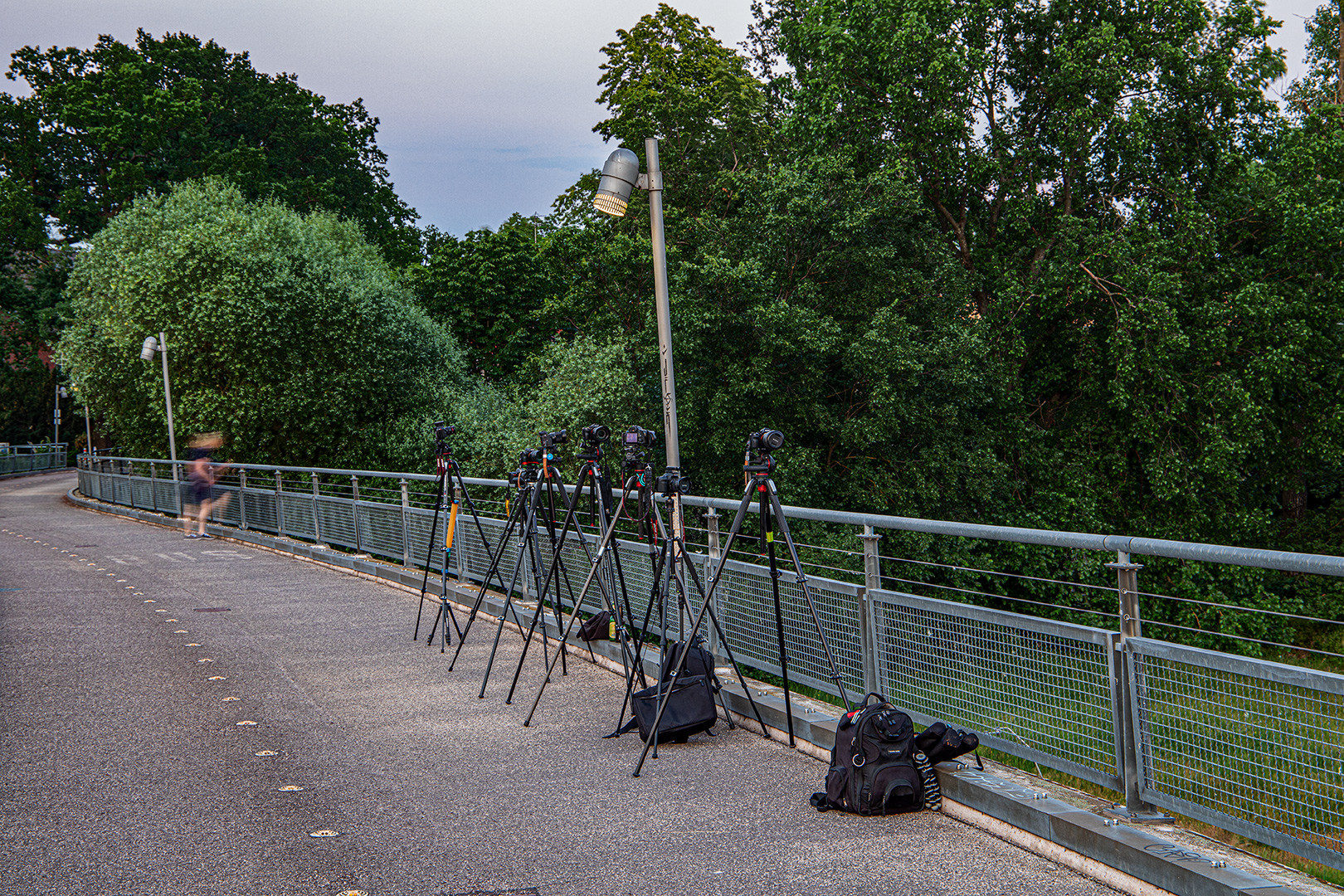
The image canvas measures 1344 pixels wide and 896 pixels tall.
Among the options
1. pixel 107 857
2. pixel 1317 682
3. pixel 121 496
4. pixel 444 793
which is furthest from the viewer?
pixel 121 496

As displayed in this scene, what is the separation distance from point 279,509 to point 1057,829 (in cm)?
1547

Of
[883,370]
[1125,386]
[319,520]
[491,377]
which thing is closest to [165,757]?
[319,520]

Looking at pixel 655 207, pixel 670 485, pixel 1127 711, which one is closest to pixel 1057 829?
pixel 1127 711

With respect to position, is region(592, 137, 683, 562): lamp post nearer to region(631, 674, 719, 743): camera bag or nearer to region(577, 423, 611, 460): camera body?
region(577, 423, 611, 460): camera body

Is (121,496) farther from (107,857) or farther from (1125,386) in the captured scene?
(107,857)

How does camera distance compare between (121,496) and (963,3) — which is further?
(121,496)

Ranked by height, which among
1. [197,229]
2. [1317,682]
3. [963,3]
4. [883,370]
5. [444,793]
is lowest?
[444,793]

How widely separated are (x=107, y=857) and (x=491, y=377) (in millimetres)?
39225

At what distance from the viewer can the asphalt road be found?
4.16 m

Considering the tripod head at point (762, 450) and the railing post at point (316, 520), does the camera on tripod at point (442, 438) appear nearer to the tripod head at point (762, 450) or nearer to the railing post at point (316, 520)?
the tripod head at point (762, 450)

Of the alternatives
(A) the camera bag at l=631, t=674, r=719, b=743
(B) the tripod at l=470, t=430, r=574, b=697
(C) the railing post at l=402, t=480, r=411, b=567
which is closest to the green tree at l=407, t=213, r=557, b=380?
(C) the railing post at l=402, t=480, r=411, b=567

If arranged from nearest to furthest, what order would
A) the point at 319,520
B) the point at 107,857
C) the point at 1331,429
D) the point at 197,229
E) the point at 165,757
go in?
the point at 107,857 < the point at 165,757 < the point at 319,520 < the point at 1331,429 < the point at 197,229

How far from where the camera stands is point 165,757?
19.2 feet

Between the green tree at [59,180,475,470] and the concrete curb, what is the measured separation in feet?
78.2
